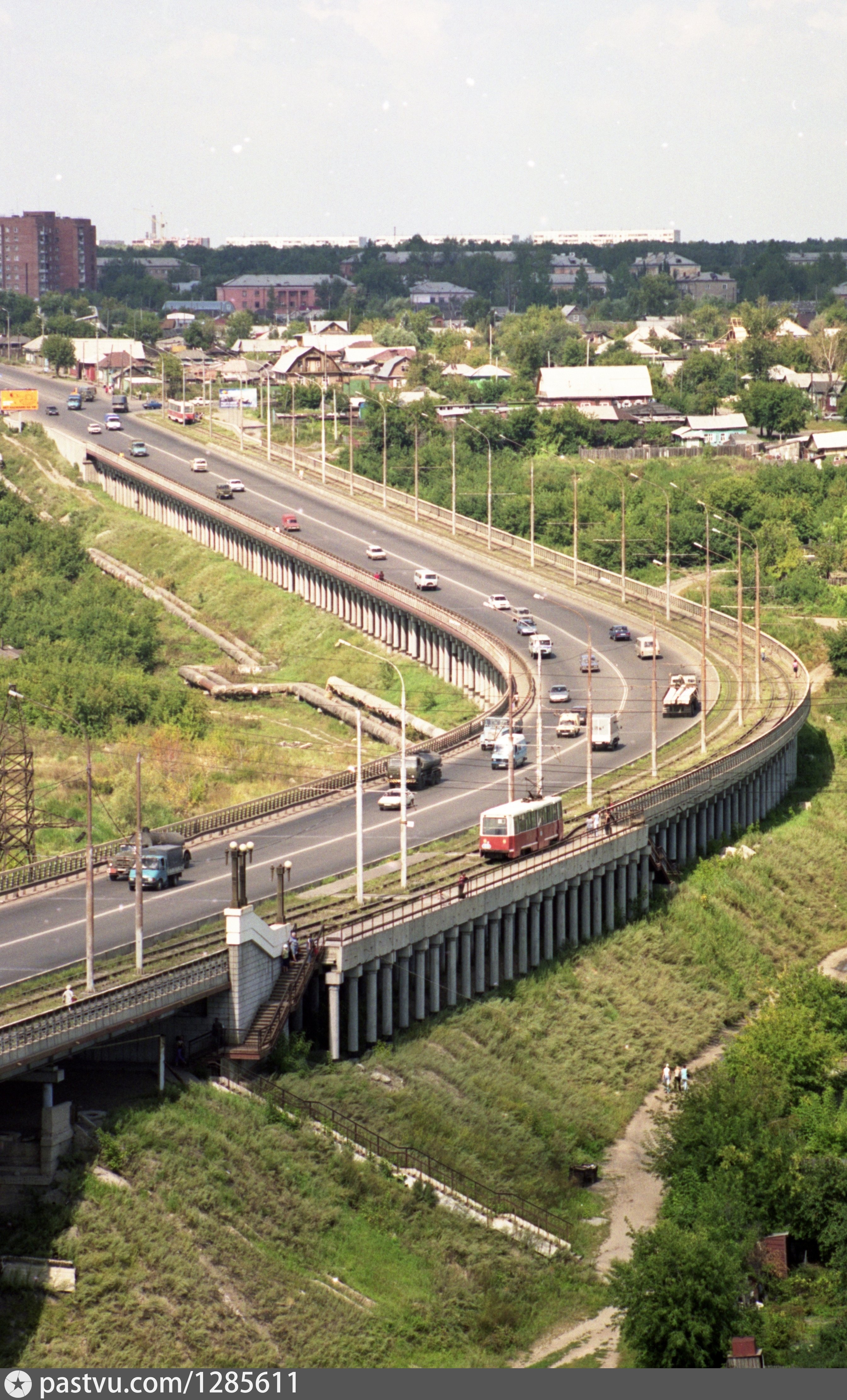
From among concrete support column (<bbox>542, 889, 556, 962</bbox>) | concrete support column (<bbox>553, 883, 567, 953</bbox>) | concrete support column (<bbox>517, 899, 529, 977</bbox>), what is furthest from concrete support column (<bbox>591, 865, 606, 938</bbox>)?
concrete support column (<bbox>517, 899, 529, 977</bbox>)

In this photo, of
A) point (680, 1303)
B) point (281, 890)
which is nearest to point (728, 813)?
point (281, 890)

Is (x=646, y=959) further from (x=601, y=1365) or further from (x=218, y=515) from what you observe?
(x=218, y=515)

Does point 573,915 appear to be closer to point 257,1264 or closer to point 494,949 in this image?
point 494,949

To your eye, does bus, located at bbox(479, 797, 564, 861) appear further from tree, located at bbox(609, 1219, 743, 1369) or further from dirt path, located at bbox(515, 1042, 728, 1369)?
tree, located at bbox(609, 1219, 743, 1369)

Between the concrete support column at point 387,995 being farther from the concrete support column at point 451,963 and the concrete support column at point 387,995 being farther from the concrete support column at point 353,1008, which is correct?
the concrete support column at point 451,963

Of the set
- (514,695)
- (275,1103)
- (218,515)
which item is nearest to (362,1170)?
(275,1103)

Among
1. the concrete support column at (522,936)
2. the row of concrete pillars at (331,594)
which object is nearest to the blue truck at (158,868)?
the concrete support column at (522,936)
